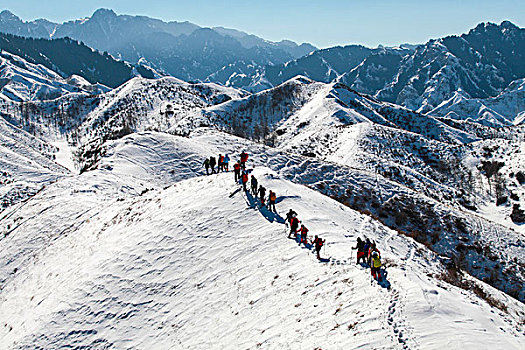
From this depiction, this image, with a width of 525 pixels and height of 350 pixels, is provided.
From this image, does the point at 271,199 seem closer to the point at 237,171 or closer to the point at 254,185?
the point at 254,185

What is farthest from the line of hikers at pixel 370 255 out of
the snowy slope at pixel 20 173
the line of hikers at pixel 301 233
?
the snowy slope at pixel 20 173

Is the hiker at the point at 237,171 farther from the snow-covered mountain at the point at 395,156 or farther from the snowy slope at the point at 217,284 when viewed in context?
the snow-covered mountain at the point at 395,156

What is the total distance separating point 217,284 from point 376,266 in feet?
28.2

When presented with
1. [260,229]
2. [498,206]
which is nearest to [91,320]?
[260,229]

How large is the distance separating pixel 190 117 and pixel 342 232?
100293 millimetres

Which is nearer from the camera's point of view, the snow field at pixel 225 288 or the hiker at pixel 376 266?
the snow field at pixel 225 288

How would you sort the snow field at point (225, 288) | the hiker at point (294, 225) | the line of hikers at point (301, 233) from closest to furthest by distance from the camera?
the snow field at point (225, 288)
the line of hikers at point (301, 233)
the hiker at point (294, 225)

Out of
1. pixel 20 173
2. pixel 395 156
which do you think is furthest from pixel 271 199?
pixel 395 156

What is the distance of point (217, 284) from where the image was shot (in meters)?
18.4

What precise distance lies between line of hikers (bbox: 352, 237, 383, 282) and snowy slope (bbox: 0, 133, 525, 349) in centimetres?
54

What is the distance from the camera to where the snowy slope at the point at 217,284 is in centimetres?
1236

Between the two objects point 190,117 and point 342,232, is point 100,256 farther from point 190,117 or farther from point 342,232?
point 190,117

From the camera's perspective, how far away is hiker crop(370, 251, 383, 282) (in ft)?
47.0

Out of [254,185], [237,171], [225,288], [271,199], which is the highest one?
[237,171]
